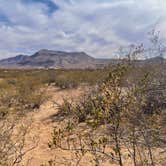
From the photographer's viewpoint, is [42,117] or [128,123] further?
[42,117]

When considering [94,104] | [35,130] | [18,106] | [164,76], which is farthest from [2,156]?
[18,106]

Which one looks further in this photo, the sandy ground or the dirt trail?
the dirt trail

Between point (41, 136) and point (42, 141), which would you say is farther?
point (41, 136)

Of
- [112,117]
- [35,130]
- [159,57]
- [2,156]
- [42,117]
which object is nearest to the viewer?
[112,117]

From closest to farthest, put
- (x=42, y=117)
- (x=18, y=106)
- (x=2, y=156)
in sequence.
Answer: (x=2, y=156) < (x=42, y=117) < (x=18, y=106)

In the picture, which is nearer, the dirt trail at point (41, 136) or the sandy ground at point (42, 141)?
the sandy ground at point (42, 141)

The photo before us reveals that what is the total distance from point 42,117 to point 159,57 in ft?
21.6

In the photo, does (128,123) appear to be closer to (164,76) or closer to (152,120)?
(152,120)

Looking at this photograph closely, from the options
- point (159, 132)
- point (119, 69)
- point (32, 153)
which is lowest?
point (32, 153)

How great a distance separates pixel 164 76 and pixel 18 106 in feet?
31.2

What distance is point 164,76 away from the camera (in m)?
6.41

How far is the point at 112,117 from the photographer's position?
3916 mm

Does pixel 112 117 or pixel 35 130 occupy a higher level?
pixel 112 117

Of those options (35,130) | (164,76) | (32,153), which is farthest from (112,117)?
(35,130)
